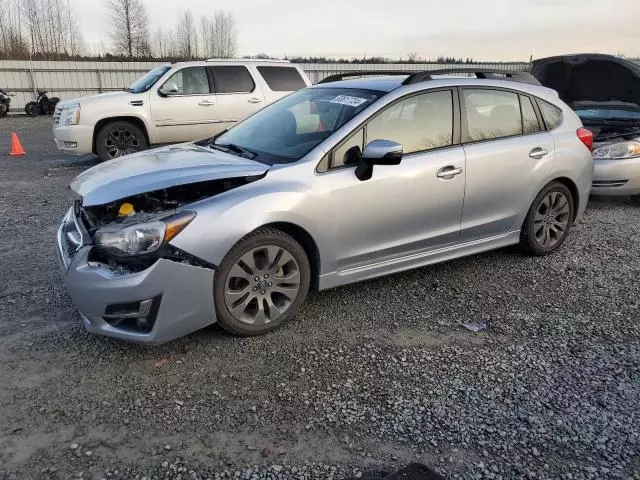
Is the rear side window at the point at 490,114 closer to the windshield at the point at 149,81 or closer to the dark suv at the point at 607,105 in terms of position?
the dark suv at the point at 607,105

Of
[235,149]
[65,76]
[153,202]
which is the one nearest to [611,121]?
[235,149]

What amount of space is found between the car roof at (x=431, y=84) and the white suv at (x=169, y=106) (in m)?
5.85

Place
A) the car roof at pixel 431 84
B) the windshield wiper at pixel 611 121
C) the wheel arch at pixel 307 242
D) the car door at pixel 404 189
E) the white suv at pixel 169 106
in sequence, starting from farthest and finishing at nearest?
1. the white suv at pixel 169 106
2. the windshield wiper at pixel 611 121
3. the car roof at pixel 431 84
4. the car door at pixel 404 189
5. the wheel arch at pixel 307 242

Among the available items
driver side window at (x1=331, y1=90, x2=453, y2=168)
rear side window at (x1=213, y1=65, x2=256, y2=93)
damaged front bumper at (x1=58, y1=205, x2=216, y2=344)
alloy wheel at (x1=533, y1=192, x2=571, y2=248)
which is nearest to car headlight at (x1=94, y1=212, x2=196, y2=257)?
damaged front bumper at (x1=58, y1=205, x2=216, y2=344)

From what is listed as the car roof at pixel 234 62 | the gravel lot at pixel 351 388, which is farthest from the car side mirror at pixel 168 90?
the gravel lot at pixel 351 388

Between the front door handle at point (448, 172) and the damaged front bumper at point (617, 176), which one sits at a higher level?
the front door handle at point (448, 172)

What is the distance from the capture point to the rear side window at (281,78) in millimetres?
10930

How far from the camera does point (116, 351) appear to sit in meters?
3.44

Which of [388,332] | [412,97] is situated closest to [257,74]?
[412,97]

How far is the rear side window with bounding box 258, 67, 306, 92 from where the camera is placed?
10.9 meters

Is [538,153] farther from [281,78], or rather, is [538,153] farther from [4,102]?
[4,102]

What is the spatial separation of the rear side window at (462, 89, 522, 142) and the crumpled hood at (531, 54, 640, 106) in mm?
4019

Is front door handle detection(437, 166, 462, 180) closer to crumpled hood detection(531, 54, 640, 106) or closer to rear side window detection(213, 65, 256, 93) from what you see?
crumpled hood detection(531, 54, 640, 106)

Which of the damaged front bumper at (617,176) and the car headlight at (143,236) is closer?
the car headlight at (143,236)
